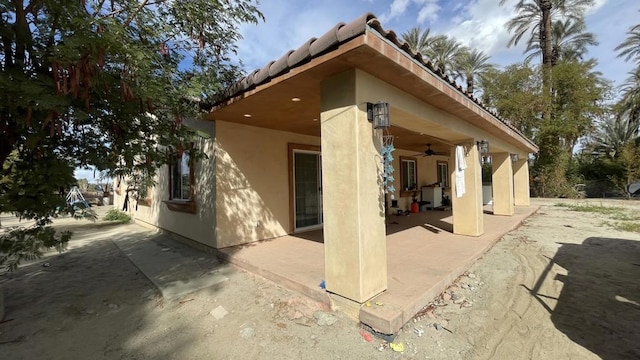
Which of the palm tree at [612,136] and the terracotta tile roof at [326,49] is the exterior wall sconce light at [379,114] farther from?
the palm tree at [612,136]

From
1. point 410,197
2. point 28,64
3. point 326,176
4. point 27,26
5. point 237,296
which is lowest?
point 237,296

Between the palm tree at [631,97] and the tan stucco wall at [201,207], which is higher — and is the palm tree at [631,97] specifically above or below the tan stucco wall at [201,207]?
above

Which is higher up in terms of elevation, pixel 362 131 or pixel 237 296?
pixel 362 131

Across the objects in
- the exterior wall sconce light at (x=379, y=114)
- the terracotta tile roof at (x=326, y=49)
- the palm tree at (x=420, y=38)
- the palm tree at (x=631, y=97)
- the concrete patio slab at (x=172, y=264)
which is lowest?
the concrete patio slab at (x=172, y=264)

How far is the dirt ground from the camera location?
2680 millimetres

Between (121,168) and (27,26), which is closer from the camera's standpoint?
(27,26)

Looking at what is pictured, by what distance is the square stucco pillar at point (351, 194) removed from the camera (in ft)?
9.82

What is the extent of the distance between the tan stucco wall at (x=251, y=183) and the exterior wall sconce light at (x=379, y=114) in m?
3.53

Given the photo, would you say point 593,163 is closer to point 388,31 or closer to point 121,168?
point 388,31

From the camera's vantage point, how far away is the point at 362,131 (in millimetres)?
3027

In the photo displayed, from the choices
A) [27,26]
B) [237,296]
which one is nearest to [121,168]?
[27,26]

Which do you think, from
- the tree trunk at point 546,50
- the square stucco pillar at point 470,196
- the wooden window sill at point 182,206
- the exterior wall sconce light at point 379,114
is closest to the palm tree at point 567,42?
the tree trunk at point 546,50

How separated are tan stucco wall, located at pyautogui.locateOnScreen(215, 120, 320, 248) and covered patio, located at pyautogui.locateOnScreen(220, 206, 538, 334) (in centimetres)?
35

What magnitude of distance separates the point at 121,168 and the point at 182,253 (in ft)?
8.81
